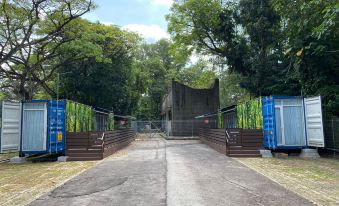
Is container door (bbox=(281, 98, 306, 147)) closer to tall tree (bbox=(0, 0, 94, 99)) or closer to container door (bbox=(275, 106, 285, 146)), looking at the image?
container door (bbox=(275, 106, 285, 146))

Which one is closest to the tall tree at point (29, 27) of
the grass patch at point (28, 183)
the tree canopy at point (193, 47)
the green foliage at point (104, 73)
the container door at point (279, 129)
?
the tree canopy at point (193, 47)

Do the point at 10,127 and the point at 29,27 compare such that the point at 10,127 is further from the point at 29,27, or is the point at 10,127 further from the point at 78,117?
the point at 29,27

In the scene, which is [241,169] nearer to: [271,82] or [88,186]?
[88,186]

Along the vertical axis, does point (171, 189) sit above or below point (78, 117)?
below

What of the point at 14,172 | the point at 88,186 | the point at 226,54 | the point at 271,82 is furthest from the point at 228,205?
the point at 226,54

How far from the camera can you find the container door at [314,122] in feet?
44.5

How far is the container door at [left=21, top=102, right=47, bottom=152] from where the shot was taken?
1418 centimetres

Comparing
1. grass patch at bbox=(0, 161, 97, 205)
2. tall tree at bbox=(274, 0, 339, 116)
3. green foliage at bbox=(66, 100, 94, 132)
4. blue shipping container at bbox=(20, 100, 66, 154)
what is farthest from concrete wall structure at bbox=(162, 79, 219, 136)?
grass patch at bbox=(0, 161, 97, 205)

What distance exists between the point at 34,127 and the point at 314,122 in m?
12.5

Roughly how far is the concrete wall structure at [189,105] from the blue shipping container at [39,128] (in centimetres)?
1954

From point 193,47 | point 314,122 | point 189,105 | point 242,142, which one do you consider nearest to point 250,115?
point 242,142

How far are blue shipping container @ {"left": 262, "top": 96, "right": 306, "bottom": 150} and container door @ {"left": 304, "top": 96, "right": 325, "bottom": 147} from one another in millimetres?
209

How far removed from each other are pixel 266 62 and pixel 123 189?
56.6 feet

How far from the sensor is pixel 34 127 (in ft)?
46.8
